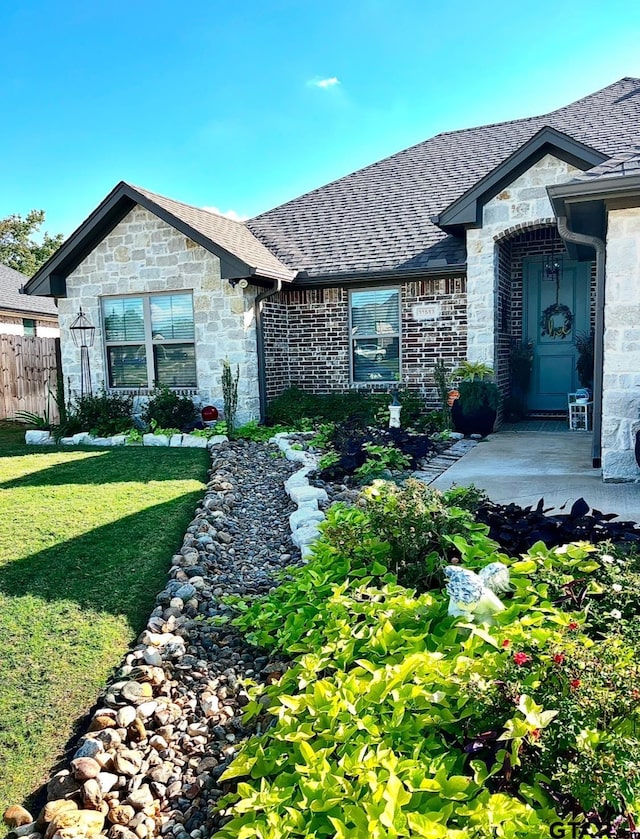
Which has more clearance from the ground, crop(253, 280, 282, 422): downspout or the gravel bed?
crop(253, 280, 282, 422): downspout

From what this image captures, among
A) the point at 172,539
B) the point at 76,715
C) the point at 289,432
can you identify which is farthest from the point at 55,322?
the point at 76,715

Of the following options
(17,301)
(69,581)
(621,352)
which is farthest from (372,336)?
(17,301)

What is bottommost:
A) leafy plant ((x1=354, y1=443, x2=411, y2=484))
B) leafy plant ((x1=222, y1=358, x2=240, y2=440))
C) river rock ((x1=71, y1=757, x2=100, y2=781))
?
river rock ((x1=71, y1=757, x2=100, y2=781))

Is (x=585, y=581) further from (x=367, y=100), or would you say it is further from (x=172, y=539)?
(x=367, y=100)

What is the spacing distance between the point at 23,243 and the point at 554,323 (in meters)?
37.6

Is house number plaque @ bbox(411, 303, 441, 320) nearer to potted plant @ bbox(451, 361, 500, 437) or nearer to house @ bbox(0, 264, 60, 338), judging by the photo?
potted plant @ bbox(451, 361, 500, 437)

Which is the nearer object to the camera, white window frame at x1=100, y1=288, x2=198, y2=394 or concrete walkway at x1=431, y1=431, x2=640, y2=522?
concrete walkway at x1=431, y1=431, x2=640, y2=522

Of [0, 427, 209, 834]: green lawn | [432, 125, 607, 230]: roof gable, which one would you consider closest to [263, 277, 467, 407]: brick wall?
[432, 125, 607, 230]: roof gable

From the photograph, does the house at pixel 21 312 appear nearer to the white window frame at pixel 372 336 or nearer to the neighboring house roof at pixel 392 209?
the neighboring house roof at pixel 392 209

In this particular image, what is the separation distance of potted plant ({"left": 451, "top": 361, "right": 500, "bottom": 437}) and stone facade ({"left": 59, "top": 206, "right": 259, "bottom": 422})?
321 centimetres

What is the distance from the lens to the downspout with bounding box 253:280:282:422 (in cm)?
1028

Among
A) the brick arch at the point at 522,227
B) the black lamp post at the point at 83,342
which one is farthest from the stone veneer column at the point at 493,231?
the black lamp post at the point at 83,342

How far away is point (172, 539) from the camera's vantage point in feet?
16.6

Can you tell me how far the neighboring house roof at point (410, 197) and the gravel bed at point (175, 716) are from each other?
275 inches
